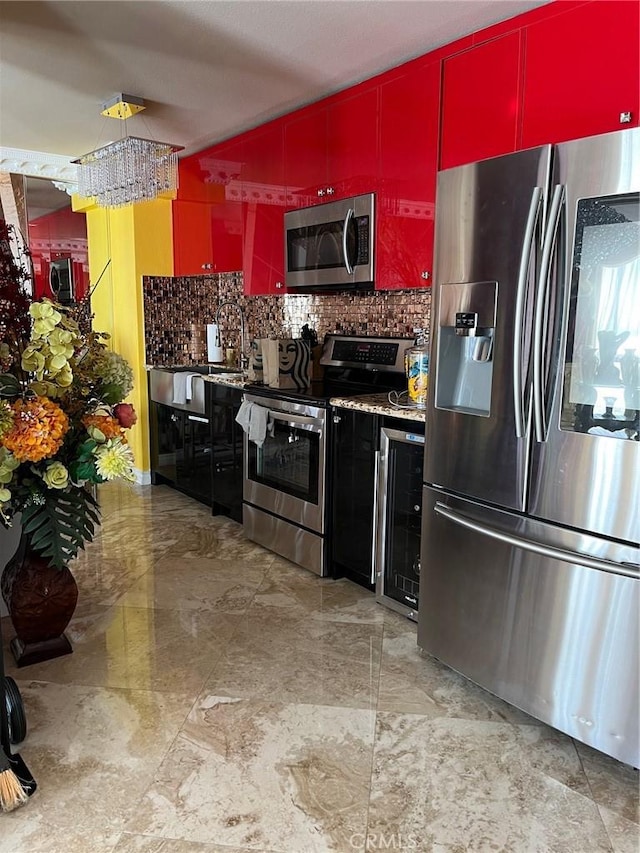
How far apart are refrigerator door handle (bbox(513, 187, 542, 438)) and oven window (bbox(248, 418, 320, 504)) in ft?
4.30

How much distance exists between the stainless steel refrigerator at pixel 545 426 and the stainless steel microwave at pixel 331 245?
1.05 metres

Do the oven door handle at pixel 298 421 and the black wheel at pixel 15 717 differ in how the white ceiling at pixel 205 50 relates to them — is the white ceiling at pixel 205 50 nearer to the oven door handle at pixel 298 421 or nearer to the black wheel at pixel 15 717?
the oven door handle at pixel 298 421

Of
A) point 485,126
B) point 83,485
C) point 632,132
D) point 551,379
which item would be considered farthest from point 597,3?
point 83,485

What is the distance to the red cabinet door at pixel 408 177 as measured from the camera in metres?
2.88

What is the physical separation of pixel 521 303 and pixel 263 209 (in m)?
2.44

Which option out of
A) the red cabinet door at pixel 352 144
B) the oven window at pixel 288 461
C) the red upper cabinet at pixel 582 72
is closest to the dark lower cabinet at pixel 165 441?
the oven window at pixel 288 461

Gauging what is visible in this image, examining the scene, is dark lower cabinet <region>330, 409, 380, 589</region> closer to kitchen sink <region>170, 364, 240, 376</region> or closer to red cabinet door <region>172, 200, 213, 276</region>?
kitchen sink <region>170, 364, 240, 376</region>

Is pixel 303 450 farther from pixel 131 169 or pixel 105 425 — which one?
pixel 131 169

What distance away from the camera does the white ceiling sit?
2447 millimetres

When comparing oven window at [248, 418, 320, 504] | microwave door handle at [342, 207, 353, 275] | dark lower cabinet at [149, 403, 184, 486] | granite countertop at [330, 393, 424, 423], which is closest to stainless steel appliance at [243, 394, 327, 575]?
oven window at [248, 418, 320, 504]

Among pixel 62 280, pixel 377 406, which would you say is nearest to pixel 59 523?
pixel 377 406

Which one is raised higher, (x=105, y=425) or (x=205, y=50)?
(x=205, y=50)

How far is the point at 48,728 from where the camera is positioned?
2053mm

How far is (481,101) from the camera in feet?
8.66
